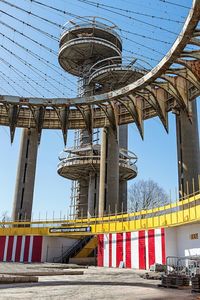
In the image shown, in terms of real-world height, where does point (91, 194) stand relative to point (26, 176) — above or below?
below

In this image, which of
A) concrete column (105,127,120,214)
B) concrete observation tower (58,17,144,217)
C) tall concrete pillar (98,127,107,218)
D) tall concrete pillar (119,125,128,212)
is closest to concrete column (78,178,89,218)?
concrete observation tower (58,17,144,217)

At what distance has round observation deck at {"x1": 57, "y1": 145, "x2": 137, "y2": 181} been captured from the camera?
5472 centimetres

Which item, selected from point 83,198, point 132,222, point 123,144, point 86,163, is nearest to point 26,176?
point 86,163

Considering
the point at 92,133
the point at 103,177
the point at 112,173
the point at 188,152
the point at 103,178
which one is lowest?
the point at 103,178

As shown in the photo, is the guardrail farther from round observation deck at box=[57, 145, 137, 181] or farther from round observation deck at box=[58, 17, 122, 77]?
round observation deck at box=[58, 17, 122, 77]

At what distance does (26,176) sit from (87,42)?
25580mm

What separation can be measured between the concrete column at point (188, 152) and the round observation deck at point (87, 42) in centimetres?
2357

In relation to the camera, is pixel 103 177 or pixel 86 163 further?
pixel 86 163

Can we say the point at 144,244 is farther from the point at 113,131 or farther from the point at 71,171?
the point at 71,171

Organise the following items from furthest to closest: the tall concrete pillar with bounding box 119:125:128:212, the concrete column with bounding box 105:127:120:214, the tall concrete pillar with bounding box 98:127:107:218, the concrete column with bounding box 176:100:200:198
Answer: the tall concrete pillar with bounding box 119:125:128:212 → the concrete column with bounding box 105:127:120:214 → the tall concrete pillar with bounding box 98:127:107:218 → the concrete column with bounding box 176:100:200:198

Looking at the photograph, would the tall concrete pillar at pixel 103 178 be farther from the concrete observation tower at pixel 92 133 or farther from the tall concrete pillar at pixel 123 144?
the tall concrete pillar at pixel 123 144

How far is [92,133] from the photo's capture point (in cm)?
5000

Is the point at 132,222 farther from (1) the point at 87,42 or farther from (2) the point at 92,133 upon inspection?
(1) the point at 87,42

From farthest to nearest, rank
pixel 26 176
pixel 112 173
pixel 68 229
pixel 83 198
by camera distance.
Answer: pixel 83 198, pixel 26 176, pixel 112 173, pixel 68 229
